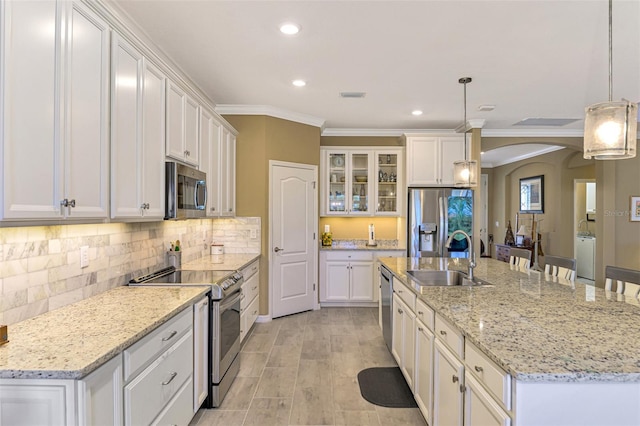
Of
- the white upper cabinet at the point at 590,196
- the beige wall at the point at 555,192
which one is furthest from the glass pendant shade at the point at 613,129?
the white upper cabinet at the point at 590,196

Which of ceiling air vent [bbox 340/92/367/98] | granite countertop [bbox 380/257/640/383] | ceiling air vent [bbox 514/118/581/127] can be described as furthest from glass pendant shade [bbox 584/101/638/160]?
ceiling air vent [bbox 514/118/581/127]

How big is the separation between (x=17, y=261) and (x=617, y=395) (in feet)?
8.03

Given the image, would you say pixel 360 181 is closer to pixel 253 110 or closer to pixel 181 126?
pixel 253 110

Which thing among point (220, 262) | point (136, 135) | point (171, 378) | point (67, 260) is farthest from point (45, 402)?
point (220, 262)

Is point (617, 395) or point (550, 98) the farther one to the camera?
point (550, 98)

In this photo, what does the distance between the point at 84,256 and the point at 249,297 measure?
2000 millimetres

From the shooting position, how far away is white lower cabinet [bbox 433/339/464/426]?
5.40 ft

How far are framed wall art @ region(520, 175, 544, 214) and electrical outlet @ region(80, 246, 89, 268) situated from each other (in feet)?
27.7

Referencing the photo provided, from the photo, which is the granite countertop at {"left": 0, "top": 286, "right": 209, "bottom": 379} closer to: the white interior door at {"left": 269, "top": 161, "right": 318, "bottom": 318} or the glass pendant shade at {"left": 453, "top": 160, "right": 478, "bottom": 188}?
the white interior door at {"left": 269, "top": 161, "right": 318, "bottom": 318}

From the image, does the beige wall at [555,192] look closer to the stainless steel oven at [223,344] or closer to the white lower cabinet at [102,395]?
the stainless steel oven at [223,344]

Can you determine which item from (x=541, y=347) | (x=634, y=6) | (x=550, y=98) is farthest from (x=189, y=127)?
(x=550, y=98)

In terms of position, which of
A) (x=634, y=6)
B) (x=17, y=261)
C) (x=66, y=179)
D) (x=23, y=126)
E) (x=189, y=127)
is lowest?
(x=17, y=261)

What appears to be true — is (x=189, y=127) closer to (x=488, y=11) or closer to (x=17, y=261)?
(x=17, y=261)

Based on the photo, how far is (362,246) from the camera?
18.4ft
